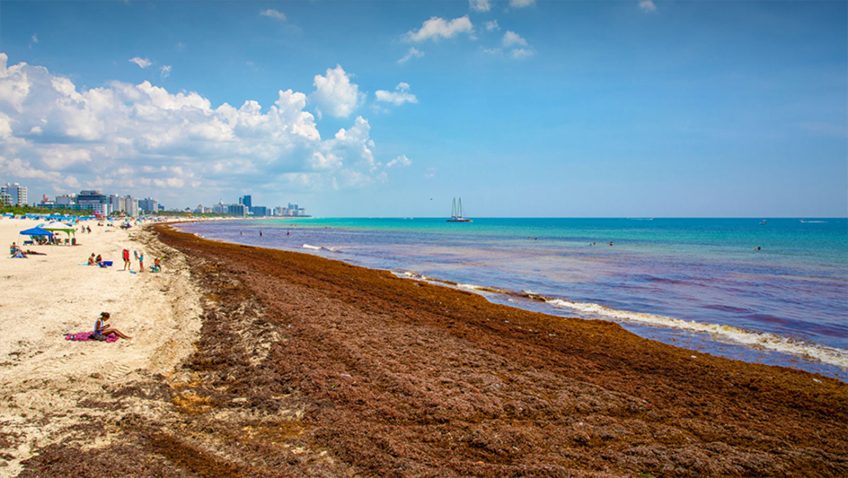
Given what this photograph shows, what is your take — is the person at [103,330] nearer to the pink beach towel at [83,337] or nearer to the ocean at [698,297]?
the pink beach towel at [83,337]

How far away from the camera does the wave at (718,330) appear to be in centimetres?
1385

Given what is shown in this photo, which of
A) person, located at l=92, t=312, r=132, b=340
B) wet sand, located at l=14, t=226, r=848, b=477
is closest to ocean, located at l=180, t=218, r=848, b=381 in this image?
wet sand, located at l=14, t=226, r=848, b=477

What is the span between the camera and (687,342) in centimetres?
1484

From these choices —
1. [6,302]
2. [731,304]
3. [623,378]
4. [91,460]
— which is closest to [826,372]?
[623,378]

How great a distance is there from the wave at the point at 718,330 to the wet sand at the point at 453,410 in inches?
124

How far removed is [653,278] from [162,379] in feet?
104

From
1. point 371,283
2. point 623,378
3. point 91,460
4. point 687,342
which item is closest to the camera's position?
point 91,460

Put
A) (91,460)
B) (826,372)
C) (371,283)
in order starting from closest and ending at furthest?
(91,460), (826,372), (371,283)

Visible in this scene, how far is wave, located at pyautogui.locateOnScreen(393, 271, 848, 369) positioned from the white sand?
15870mm

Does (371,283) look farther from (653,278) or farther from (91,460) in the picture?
(653,278)

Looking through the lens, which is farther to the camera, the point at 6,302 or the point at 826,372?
the point at 6,302

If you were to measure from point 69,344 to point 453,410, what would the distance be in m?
11.1

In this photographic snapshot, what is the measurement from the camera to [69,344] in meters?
11.6

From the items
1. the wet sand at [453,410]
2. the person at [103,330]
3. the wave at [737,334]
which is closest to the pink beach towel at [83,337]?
Result: the person at [103,330]
